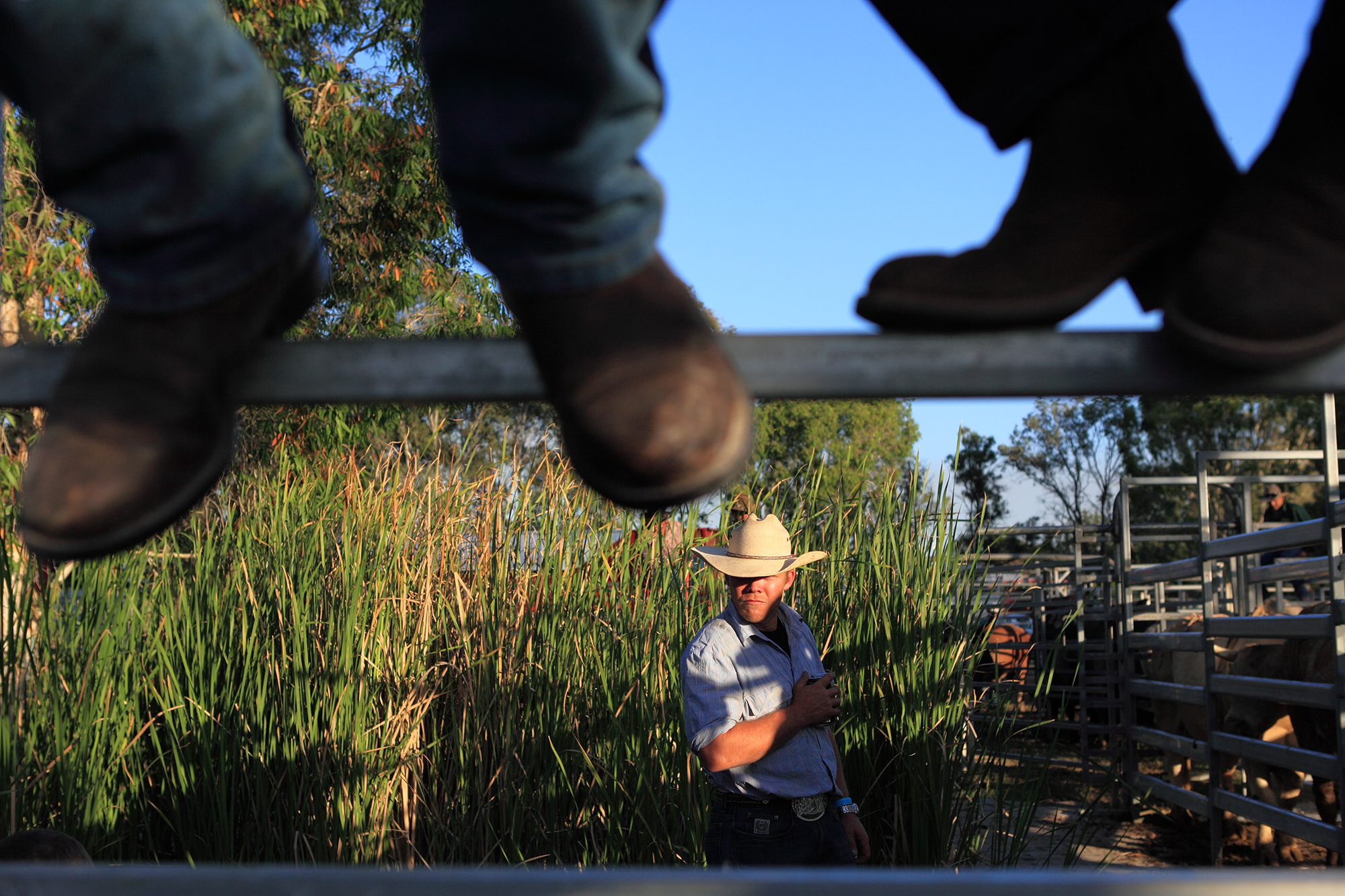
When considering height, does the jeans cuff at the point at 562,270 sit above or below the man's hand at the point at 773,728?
above

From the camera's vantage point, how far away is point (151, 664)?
12.4 feet

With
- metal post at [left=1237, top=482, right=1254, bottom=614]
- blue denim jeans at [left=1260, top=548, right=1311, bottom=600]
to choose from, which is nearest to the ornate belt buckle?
blue denim jeans at [left=1260, top=548, right=1311, bottom=600]

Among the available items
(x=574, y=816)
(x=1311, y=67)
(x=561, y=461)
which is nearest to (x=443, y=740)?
(x=574, y=816)

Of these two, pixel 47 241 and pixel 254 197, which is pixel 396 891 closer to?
pixel 254 197

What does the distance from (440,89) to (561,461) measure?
3.68 metres

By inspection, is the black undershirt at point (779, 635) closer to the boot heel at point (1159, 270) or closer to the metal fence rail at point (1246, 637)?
the metal fence rail at point (1246, 637)

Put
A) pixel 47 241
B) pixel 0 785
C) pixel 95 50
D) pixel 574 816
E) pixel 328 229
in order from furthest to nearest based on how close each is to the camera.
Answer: pixel 328 229 → pixel 47 241 → pixel 574 816 → pixel 0 785 → pixel 95 50

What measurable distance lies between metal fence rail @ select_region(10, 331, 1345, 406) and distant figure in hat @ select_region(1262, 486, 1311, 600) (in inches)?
338

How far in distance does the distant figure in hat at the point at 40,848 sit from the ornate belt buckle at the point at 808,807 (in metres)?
2.09

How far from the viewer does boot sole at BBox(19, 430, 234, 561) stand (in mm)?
700

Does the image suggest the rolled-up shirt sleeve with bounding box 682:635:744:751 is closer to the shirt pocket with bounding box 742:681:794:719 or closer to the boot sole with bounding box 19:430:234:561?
the shirt pocket with bounding box 742:681:794:719

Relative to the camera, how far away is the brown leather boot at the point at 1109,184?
2.68 ft

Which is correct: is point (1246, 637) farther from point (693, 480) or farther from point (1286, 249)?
point (693, 480)

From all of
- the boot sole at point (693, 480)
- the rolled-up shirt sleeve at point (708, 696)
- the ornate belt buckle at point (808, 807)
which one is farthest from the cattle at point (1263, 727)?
the boot sole at point (693, 480)
